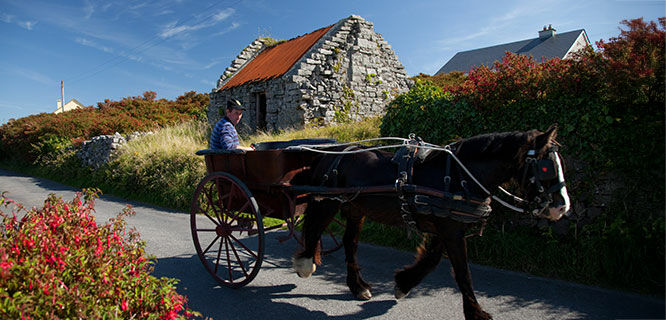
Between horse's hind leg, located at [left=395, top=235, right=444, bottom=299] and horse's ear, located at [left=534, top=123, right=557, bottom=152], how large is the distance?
1.28 meters

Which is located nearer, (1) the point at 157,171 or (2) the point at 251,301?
(2) the point at 251,301

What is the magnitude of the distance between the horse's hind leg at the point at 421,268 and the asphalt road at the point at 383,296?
0.76 ft

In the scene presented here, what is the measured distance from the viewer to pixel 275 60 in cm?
1711

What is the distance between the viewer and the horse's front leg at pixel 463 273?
3.20m

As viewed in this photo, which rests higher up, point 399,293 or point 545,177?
point 545,177

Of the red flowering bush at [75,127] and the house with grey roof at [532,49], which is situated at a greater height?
the house with grey roof at [532,49]

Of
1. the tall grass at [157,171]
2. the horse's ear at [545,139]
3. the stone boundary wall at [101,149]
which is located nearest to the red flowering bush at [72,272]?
the horse's ear at [545,139]

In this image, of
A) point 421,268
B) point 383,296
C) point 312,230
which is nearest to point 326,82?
point 312,230

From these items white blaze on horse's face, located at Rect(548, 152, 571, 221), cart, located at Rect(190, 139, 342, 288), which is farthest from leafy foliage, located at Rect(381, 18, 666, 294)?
cart, located at Rect(190, 139, 342, 288)

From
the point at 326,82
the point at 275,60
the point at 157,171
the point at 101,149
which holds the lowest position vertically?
the point at 157,171

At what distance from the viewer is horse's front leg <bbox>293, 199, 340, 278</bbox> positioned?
422 cm

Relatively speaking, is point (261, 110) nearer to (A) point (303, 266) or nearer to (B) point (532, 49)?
(A) point (303, 266)

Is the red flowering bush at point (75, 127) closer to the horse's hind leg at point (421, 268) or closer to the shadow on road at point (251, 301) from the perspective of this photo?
the shadow on road at point (251, 301)

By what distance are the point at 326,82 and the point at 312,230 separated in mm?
10804
